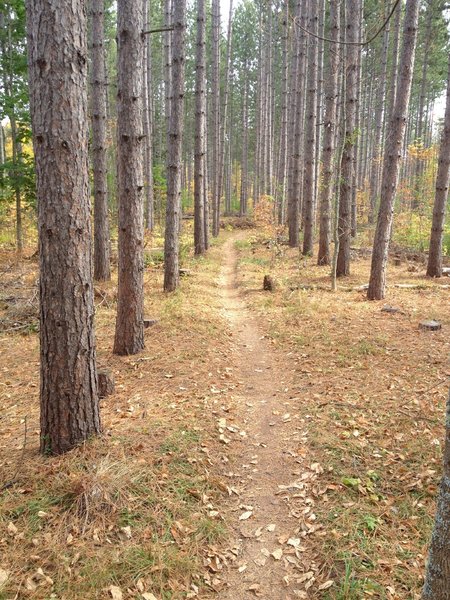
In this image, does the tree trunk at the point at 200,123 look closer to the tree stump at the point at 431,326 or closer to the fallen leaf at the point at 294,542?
the tree stump at the point at 431,326

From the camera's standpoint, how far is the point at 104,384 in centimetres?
561

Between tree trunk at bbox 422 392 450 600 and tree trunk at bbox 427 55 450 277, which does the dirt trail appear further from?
tree trunk at bbox 427 55 450 277

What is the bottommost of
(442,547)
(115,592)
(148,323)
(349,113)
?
(115,592)

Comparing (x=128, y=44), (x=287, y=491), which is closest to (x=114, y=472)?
(x=287, y=491)

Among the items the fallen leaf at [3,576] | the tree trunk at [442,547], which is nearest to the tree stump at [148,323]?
the fallen leaf at [3,576]

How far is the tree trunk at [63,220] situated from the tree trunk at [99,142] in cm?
789

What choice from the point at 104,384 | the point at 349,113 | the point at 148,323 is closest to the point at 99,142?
the point at 148,323

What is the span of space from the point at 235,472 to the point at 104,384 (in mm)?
2230

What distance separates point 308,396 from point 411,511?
2293 millimetres

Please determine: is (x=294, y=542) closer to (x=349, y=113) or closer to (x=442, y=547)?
(x=442, y=547)

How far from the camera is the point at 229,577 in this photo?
123 inches

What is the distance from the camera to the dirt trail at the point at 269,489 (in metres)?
3.11

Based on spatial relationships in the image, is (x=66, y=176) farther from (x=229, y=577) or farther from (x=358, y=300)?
(x=358, y=300)

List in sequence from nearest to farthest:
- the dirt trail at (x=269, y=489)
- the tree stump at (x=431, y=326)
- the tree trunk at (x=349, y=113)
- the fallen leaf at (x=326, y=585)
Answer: the fallen leaf at (x=326, y=585), the dirt trail at (x=269, y=489), the tree stump at (x=431, y=326), the tree trunk at (x=349, y=113)
